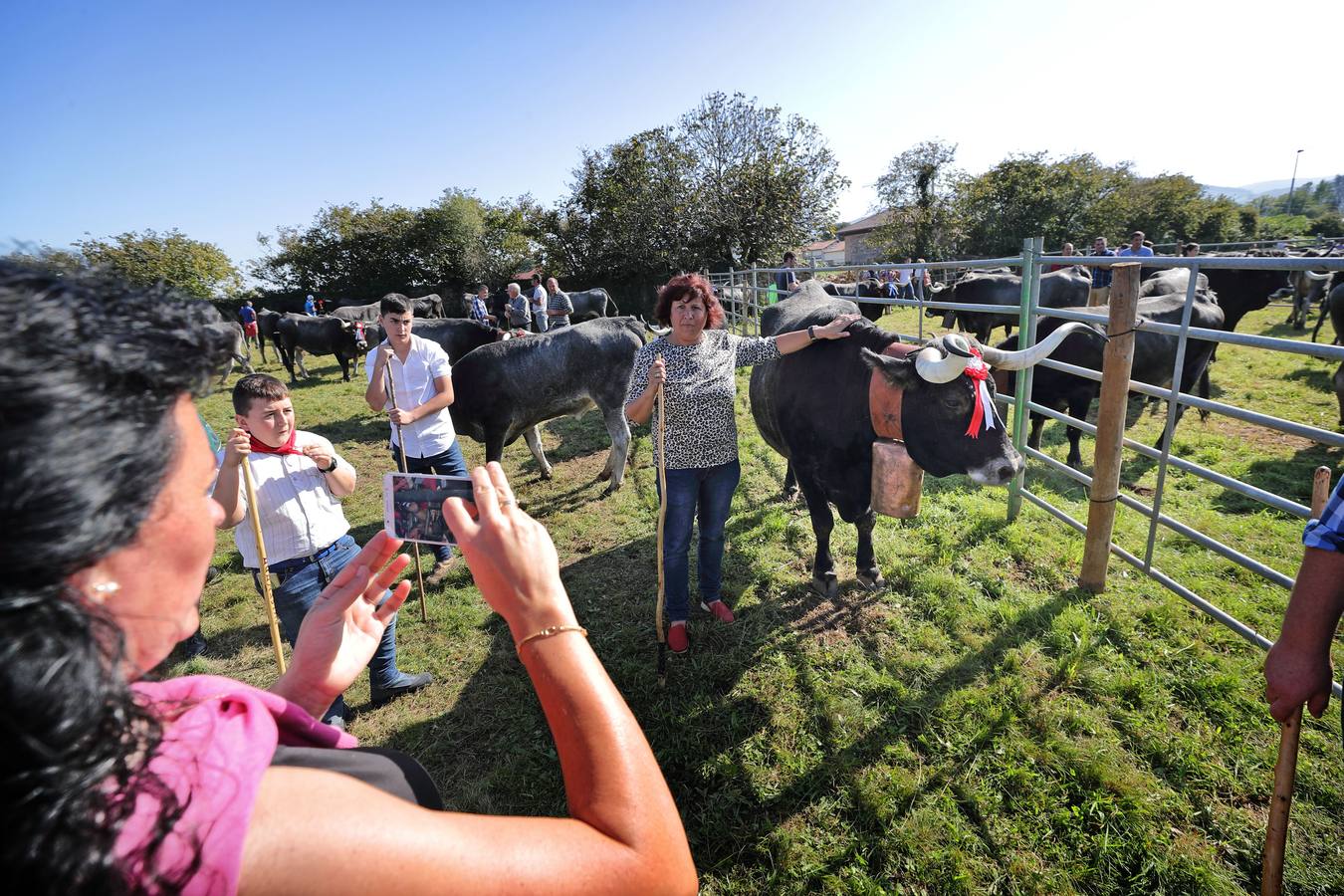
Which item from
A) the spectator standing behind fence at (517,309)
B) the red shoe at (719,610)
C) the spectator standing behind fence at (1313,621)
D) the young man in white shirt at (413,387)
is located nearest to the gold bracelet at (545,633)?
the spectator standing behind fence at (1313,621)

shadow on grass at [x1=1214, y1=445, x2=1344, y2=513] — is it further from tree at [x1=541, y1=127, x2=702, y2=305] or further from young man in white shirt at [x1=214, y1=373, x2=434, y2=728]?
tree at [x1=541, y1=127, x2=702, y2=305]

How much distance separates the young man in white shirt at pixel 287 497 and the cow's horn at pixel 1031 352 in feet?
12.6

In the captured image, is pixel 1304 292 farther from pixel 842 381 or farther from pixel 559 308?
pixel 559 308

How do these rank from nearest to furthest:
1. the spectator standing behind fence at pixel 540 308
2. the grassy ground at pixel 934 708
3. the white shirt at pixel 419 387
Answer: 1. the grassy ground at pixel 934 708
2. the white shirt at pixel 419 387
3. the spectator standing behind fence at pixel 540 308

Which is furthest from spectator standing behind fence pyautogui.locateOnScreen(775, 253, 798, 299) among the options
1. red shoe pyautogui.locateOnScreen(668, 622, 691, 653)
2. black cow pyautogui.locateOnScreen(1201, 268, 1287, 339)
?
black cow pyautogui.locateOnScreen(1201, 268, 1287, 339)

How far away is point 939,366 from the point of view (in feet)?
10.7

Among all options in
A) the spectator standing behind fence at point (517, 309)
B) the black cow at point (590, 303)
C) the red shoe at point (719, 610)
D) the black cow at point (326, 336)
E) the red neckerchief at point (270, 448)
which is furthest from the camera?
the black cow at point (590, 303)

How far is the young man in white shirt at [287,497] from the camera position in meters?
2.83

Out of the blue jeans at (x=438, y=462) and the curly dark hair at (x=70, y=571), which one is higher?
the curly dark hair at (x=70, y=571)

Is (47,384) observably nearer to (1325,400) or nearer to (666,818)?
(666,818)

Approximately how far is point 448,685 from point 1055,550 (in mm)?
4465

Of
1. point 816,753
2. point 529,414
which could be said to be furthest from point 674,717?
point 529,414

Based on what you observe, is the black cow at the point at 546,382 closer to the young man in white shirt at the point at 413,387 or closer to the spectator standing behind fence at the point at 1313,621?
the young man in white shirt at the point at 413,387

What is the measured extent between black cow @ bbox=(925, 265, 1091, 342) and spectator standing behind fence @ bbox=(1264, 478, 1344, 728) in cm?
939
